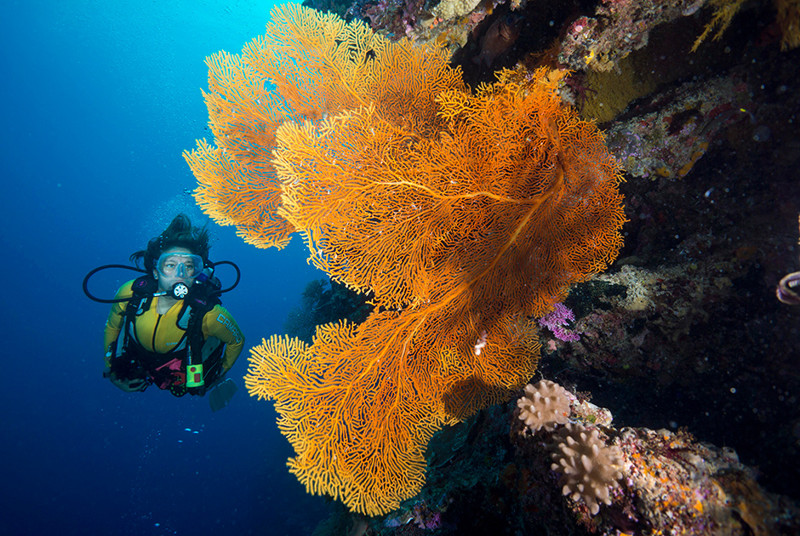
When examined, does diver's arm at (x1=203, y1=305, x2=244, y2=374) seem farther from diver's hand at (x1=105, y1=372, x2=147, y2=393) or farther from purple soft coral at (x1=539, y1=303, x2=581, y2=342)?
purple soft coral at (x1=539, y1=303, x2=581, y2=342)

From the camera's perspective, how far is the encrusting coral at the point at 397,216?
113 inches

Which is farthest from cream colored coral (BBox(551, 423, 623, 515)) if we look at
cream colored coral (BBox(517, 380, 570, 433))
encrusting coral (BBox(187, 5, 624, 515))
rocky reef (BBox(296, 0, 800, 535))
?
encrusting coral (BBox(187, 5, 624, 515))

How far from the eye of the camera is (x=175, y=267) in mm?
5051

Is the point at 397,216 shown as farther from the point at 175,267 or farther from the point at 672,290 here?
the point at 175,267

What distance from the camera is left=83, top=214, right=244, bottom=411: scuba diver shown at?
5027mm

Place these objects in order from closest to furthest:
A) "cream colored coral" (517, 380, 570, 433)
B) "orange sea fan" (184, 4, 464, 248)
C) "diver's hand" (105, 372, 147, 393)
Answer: "cream colored coral" (517, 380, 570, 433), "orange sea fan" (184, 4, 464, 248), "diver's hand" (105, 372, 147, 393)

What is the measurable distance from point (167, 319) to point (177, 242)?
1.20m

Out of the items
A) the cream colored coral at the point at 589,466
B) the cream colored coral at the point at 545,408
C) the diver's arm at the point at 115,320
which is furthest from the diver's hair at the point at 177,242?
the cream colored coral at the point at 589,466

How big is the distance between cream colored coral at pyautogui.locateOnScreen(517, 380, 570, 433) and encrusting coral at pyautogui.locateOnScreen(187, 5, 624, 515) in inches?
33.2

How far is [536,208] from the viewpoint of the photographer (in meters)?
3.10

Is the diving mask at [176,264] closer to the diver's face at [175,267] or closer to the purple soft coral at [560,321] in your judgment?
the diver's face at [175,267]

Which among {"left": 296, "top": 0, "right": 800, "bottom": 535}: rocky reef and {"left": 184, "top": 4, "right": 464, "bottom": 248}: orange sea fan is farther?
{"left": 184, "top": 4, "right": 464, "bottom": 248}: orange sea fan

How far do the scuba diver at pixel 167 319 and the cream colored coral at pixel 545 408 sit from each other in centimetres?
458

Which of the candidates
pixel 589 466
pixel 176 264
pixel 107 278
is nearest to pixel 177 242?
pixel 176 264
